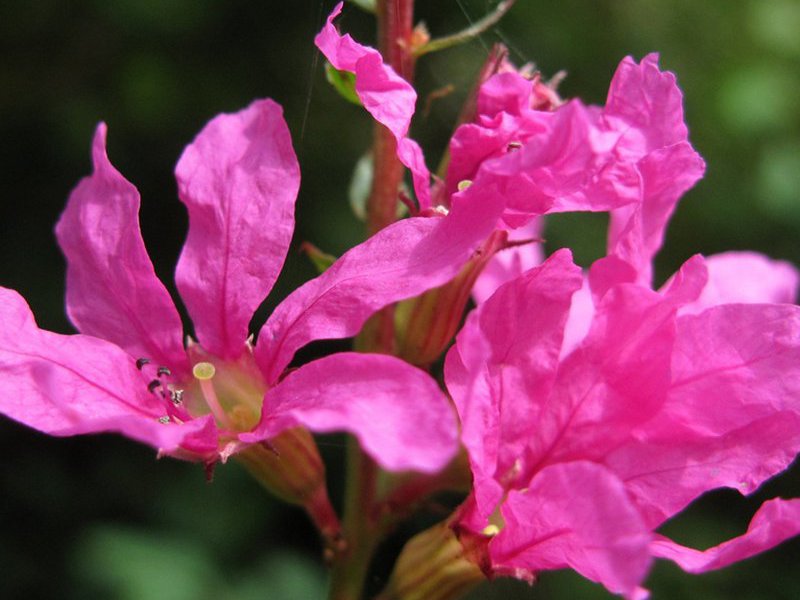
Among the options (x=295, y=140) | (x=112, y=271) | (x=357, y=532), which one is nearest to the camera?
(x=112, y=271)

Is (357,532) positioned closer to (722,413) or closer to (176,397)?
(176,397)

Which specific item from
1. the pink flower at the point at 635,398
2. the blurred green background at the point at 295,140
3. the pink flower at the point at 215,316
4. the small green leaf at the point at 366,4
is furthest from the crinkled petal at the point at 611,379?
the blurred green background at the point at 295,140

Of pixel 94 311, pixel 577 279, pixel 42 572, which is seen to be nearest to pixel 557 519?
pixel 577 279

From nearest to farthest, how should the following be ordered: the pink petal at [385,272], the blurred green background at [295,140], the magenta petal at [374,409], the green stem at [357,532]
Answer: the magenta petal at [374,409], the pink petal at [385,272], the green stem at [357,532], the blurred green background at [295,140]

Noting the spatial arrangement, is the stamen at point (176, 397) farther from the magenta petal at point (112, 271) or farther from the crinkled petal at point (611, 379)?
the crinkled petal at point (611, 379)

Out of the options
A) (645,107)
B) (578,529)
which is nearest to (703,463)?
(578,529)

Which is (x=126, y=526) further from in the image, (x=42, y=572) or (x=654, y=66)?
(x=654, y=66)

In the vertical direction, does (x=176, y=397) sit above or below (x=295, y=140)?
above
